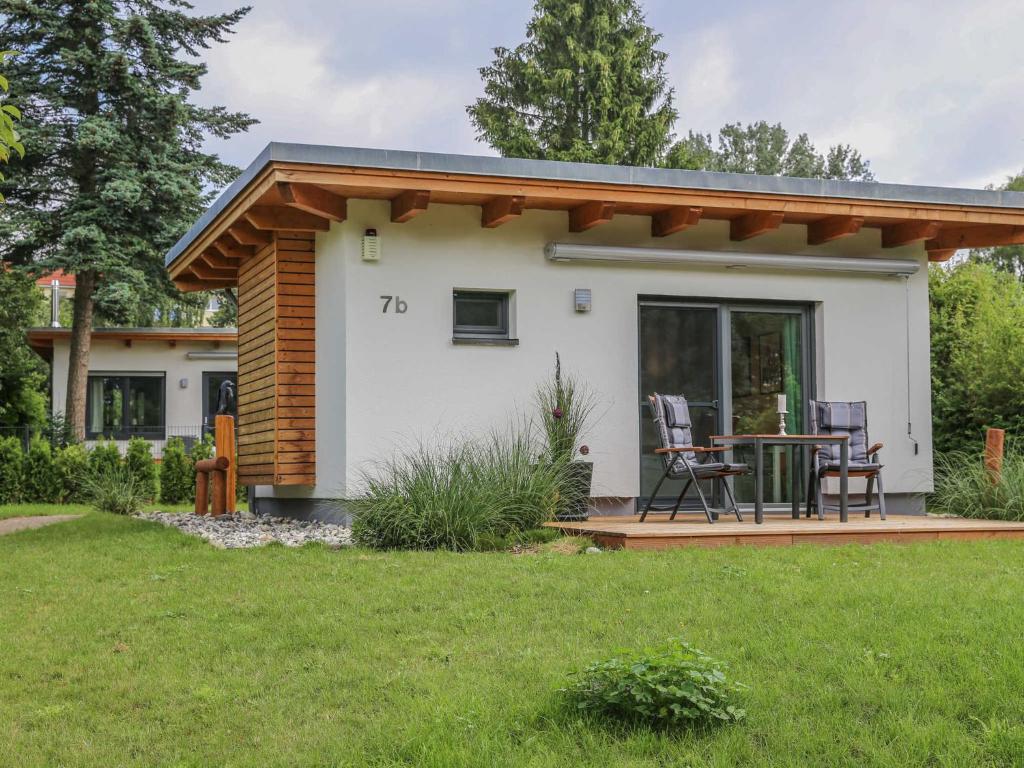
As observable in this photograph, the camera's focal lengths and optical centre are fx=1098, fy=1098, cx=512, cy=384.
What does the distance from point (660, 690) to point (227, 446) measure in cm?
754

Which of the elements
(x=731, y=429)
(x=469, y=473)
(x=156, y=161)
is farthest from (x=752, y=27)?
(x=469, y=473)

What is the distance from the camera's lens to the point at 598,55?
25656mm

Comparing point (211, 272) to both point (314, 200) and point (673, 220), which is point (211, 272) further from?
point (673, 220)

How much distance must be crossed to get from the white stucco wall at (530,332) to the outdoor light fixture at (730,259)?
4.2 inches

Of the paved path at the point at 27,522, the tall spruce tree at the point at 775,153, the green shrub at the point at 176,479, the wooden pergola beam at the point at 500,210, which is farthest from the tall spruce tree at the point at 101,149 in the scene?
the tall spruce tree at the point at 775,153

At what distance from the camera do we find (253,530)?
8836 mm

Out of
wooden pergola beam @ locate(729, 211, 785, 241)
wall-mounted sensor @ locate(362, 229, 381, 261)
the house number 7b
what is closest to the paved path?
the house number 7b

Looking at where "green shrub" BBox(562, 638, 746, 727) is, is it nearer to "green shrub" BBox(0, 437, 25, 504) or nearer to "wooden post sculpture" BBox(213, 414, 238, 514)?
"wooden post sculpture" BBox(213, 414, 238, 514)

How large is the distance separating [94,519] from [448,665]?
726 centimetres

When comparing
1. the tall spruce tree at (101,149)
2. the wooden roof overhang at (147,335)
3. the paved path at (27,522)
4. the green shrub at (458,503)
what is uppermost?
the tall spruce tree at (101,149)

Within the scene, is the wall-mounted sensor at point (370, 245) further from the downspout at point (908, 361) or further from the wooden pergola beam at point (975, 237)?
the wooden pergola beam at point (975, 237)

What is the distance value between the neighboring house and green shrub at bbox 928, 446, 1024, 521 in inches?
12.8

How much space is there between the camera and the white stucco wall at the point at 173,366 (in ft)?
69.7

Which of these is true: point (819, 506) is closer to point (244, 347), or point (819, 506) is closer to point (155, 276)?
point (244, 347)
